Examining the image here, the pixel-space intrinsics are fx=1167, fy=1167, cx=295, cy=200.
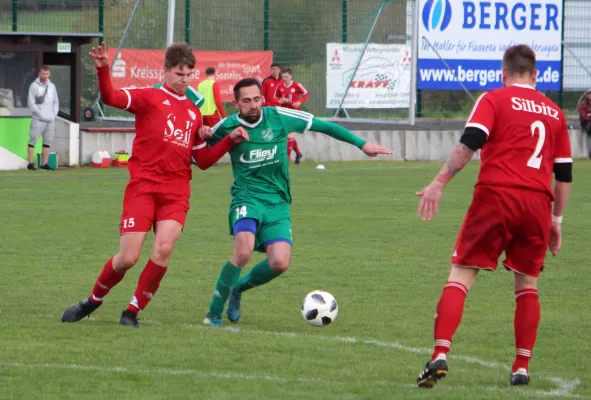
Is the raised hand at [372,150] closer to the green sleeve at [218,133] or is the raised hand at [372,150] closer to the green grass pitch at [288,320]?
the green sleeve at [218,133]

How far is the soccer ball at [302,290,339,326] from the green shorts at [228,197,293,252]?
44 cm

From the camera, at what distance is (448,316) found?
5.83m

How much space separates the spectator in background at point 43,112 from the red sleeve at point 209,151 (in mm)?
14963

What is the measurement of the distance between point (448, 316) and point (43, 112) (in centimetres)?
1755

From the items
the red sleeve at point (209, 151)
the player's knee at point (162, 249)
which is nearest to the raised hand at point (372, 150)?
the red sleeve at point (209, 151)

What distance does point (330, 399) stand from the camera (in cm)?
553

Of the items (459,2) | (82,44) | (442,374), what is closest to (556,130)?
(442,374)

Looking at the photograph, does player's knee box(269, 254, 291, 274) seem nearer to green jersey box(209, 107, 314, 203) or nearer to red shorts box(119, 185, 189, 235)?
green jersey box(209, 107, 314, 203)

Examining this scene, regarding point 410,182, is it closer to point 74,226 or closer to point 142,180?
point 74,226

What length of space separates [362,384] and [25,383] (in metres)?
1.69

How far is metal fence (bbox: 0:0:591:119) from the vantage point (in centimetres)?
2567

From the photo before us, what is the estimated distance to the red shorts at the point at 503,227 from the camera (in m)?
5.88

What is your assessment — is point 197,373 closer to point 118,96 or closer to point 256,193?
point 256,193

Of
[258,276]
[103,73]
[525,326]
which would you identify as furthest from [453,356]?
[103,73]
